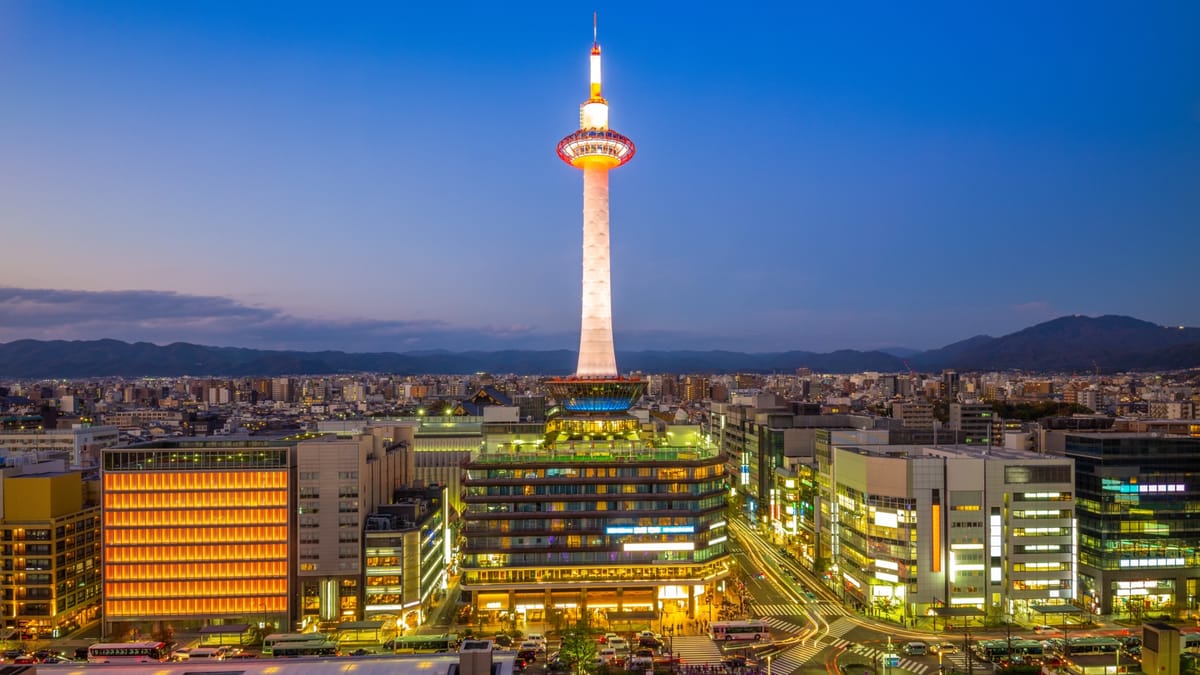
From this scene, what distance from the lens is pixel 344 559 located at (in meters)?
67.4

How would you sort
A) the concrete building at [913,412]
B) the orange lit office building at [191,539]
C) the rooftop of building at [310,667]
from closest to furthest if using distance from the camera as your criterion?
the rooftop of building at [310,667] < the orange lit office building at [191,539] < the concrete building at [913,412]

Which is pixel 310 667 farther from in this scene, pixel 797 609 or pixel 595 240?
pixel 595 240

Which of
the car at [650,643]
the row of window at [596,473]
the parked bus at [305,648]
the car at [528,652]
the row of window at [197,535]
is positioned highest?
the row of window at [596,473]

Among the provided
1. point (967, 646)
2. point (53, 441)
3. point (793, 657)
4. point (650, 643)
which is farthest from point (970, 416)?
point (53, 441)

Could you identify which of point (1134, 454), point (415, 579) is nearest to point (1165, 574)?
point (1134, 454)

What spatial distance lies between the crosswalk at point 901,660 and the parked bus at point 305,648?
3751 centimetres

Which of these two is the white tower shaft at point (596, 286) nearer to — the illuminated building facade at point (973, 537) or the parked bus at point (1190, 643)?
the illuminated building facade at point (973, 537)

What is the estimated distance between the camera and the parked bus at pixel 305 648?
55781 mm

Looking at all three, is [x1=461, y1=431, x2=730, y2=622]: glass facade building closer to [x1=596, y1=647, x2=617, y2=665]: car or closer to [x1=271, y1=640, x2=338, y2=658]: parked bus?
[x1=596, y1=647, x2=617, y2=665]: car

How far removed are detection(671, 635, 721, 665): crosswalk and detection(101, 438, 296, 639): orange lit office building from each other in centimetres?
3207

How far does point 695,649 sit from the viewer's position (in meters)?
59.6

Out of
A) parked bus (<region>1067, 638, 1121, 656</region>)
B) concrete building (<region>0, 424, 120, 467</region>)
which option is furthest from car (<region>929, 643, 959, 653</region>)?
concrete building (<region>0, 424, 120, 467</region>)

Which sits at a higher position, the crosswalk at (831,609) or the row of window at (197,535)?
the row of window at (197,535)

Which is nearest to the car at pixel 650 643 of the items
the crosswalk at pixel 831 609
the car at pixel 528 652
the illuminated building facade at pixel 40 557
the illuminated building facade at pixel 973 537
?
the car at pixel 528 652
